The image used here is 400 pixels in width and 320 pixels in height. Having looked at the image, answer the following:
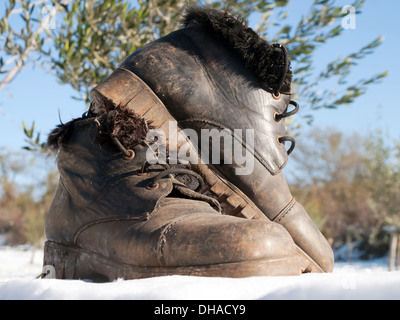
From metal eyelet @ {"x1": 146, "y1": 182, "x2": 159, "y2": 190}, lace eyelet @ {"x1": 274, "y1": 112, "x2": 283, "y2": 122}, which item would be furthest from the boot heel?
lace eyelet @ {"x1": 274, "y1": 112, "x2": 283, "y2": 122}

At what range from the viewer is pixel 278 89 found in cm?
185

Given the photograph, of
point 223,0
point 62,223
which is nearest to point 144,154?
point 62,223

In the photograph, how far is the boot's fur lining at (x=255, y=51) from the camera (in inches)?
71.7

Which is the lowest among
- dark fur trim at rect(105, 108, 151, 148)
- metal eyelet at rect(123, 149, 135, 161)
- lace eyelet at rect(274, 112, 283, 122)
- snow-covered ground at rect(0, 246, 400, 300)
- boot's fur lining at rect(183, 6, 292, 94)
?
snow-covered ground at rect(0, 246, 400, 300)

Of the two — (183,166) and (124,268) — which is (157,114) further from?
(124,268)

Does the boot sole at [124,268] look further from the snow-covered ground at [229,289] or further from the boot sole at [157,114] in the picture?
the boot sole at [157,114]

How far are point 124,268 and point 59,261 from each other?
0.40 metres

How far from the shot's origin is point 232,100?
1.81m

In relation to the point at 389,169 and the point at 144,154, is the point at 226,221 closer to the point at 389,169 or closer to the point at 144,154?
the point at 144,154

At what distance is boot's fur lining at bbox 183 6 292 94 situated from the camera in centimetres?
182

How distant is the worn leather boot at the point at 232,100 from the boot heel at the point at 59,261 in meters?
0.53

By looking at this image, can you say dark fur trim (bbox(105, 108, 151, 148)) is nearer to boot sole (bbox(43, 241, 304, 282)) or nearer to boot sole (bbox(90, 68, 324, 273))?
boot sole (bbox(90, 68, 324, 273))

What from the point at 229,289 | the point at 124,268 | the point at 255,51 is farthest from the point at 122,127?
Answer: the point at 229,289

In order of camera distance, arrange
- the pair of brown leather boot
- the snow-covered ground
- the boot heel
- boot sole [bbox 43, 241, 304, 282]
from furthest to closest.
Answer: the boot heel < the pair of brown leather boot < boot sole [bbox 43, 241, 304, 282] < the snow-covered ground
